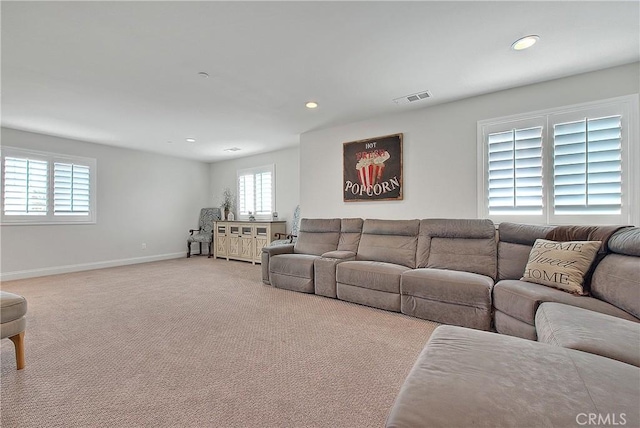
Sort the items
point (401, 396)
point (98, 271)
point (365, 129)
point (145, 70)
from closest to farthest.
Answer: point (401, 396), point (145, 70), point (365, 129), point (98, 271)

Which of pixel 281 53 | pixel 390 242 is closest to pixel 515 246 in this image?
pixel 390 242

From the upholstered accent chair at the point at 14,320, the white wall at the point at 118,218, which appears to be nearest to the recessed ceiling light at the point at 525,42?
the upholstered accent chair at the point at 14,320

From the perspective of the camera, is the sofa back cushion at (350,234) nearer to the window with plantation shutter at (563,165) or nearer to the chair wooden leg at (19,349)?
the window with plantation shutter at (563,165)

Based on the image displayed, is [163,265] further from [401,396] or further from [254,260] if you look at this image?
[401,396]

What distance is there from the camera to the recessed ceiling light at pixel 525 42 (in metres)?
2.30

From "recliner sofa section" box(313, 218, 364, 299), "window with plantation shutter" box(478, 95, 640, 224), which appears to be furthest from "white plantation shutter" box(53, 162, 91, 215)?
"window with plantation shutter" box(478, 95, 640, 224)

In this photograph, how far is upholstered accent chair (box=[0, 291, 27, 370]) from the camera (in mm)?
1820

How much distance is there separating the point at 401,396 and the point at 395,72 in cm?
282

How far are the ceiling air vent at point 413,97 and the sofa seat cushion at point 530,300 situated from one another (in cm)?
223

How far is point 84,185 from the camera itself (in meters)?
5.36

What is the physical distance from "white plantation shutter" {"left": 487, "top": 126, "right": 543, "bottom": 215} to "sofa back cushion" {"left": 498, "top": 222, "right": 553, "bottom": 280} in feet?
1.26

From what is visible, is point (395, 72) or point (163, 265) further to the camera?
point (163, 265)

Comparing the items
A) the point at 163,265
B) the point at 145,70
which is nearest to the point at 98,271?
the point at 163,265

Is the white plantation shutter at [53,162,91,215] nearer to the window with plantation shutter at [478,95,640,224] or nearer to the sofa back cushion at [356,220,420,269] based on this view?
the sofa back cushion at [356,220,420,269]
